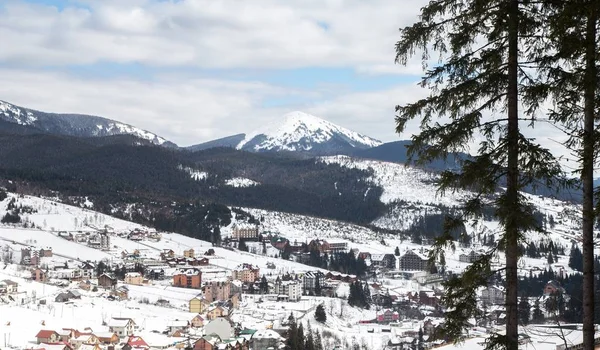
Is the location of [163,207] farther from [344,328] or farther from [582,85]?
[582,85]

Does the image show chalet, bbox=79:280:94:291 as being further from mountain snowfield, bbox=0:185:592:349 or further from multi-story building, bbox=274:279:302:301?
multi-story building, bbox=274:279:302:301

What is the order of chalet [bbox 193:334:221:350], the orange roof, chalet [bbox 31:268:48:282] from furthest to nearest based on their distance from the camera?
chalet [bbox 31:268:48:282]
the orange roof
chalet [bbox 193:334:221:350]

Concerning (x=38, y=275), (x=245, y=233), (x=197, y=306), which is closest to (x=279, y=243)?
(x=245, y=233)

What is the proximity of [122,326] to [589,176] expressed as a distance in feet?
185

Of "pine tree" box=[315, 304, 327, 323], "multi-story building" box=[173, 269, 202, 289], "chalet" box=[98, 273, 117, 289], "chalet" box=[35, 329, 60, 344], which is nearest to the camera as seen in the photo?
"chalet" box=[35, 329, 60, 344]

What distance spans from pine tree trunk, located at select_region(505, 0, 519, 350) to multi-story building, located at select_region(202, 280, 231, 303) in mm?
80294

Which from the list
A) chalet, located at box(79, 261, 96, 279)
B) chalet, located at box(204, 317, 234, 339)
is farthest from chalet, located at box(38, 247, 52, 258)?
chalet, located at box(204, 317, 234, 339)

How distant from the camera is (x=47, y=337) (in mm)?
51719

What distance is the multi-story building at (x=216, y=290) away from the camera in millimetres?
88450

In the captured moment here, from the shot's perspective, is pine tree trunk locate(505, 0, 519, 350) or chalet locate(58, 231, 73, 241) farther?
chalet locate(58, 231, 73, 241)

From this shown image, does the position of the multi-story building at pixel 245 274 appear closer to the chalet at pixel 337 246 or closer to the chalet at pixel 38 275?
the chalet at pixel 38 275

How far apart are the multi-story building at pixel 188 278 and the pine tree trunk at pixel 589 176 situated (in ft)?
297

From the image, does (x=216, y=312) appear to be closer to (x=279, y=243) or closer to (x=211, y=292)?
(x=211, y=292)

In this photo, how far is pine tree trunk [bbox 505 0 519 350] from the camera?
30.1 feet
